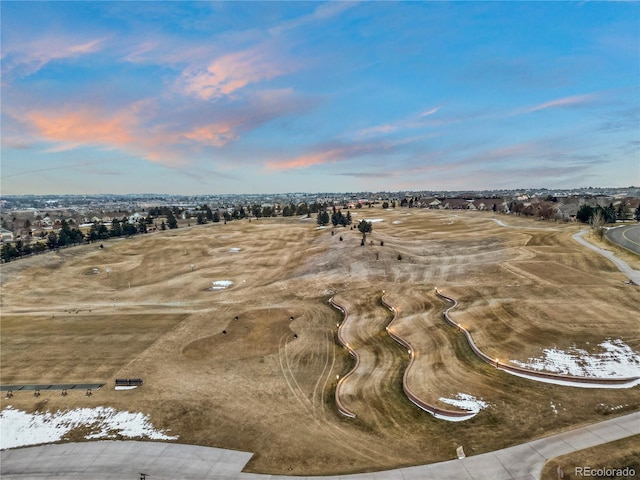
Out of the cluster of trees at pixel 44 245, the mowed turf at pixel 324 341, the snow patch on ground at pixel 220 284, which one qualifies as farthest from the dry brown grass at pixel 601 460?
the cluster of trees at pixel 44 245

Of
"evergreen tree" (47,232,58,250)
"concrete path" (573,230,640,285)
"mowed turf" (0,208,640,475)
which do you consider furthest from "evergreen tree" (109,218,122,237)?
"concrete path" (573,230,640,285)

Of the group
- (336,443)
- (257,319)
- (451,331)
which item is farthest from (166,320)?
(451,331)

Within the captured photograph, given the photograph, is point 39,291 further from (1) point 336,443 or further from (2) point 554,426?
(2) point 554,426

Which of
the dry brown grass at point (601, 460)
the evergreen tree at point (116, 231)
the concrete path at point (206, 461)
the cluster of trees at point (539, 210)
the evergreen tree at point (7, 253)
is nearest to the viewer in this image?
the dry brown grass at point (601, 460)

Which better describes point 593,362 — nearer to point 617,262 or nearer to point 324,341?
point 324,341

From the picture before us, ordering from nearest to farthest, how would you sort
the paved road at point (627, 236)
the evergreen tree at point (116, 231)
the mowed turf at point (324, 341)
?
the mowed turf at point (324, 341)
the paved road at point (627, 236)
the evergreen tree at point (116, 231)

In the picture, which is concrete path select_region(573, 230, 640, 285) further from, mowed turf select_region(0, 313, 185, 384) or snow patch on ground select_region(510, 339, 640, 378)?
mowed turf select_region(0, 313, 185, 384)

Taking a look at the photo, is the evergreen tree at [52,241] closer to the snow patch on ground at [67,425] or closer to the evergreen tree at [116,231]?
the evergreen tree at [116,231]
